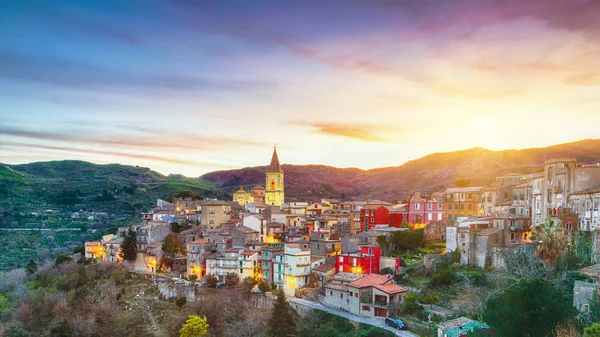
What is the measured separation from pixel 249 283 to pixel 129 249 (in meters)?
19.0

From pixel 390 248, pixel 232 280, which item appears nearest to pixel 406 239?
pixel 390 248

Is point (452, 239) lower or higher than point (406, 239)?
higher

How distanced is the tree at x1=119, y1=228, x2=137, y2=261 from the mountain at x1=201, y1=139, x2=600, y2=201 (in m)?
46.6

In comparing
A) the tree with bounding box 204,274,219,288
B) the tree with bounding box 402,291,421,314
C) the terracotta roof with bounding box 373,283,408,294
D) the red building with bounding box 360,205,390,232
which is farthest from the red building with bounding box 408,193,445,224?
the tree with bounding box 204,274,219,288

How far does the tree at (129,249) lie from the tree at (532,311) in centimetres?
4299

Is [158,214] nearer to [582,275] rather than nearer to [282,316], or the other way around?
[282,316]

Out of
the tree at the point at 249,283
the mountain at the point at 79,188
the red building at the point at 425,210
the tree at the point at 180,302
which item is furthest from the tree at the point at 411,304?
the mountain at the point at 79,188

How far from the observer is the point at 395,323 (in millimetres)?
30719

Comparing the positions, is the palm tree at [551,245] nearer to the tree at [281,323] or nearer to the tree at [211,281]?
the tree at [281,323]

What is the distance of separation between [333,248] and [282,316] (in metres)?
14.1

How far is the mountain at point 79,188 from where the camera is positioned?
10538cm

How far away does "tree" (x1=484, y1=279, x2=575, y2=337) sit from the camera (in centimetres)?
2061

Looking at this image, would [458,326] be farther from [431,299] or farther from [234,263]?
[234,263]

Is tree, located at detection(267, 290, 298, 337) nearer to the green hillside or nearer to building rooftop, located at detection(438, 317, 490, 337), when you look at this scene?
building rooftop, located at detection(438, 317, 490, 337)
